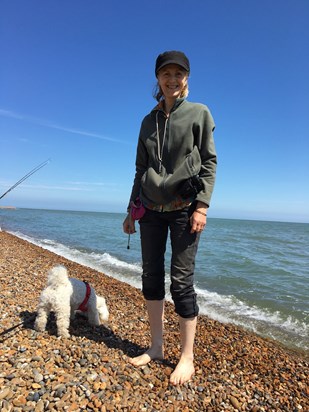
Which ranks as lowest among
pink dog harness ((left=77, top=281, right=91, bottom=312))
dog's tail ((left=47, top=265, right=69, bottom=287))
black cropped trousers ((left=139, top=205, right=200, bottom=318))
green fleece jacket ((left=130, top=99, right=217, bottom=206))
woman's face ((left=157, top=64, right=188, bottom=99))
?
pink dog harness ((left=77, top=281, right=91, bottom=312))

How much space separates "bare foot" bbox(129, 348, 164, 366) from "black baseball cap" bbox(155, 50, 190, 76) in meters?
3.12

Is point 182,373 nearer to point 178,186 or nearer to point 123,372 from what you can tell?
point 123,372

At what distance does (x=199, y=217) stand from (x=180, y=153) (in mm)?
669

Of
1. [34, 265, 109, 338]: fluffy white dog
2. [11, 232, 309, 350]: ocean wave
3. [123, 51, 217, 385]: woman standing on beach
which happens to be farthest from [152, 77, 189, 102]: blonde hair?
[11, 232, 309, 350]: ocean wave

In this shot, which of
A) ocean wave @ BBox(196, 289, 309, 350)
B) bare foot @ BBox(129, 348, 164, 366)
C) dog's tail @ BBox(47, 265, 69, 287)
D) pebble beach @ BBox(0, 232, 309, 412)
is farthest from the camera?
ocean wave @ BBox(196, 289, 309, 350)

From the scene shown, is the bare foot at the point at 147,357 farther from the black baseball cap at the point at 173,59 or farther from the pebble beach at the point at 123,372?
the black baseball cap at the point at 173,59

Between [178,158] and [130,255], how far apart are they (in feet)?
41.9

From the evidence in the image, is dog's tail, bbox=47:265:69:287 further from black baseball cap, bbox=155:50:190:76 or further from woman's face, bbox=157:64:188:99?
black baseball cap, bbox=155:50:190:76

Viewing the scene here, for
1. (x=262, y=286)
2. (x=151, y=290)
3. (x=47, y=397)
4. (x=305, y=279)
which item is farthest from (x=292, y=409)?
(x=305, y=279)

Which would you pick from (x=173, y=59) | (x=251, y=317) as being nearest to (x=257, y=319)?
(x=251, y=317)

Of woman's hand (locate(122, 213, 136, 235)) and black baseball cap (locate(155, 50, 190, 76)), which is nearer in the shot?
black baseball cap (locate(155, 50, 190, 76))

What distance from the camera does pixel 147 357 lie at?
3.36 metres

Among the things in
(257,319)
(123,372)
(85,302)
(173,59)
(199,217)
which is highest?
(173,59)

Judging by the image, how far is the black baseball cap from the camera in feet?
9.50
